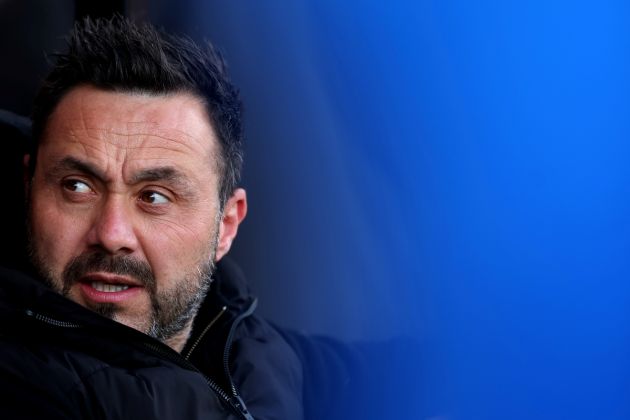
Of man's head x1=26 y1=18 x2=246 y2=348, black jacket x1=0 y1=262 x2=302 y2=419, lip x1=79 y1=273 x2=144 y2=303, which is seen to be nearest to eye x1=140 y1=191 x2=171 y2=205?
man's head x1=26 y1=18 x2=246 y2=348

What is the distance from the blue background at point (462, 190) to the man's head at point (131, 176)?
17 centimetres

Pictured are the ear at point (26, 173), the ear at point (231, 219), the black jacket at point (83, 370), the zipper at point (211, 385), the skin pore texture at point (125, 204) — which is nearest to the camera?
the black jacket at point (83, 370)

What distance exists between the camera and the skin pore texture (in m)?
1.47

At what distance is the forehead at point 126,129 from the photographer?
59.2 inches

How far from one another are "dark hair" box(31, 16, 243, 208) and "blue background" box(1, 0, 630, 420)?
0.41 feet

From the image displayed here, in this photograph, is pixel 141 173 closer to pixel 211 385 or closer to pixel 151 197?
pixel 151 197

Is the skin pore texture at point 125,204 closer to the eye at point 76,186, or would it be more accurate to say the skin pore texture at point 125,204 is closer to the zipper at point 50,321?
the eye at point 76,186

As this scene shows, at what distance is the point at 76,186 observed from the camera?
150 cm

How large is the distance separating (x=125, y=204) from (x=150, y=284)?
0.43ft

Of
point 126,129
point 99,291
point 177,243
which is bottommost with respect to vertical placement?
point 99,291

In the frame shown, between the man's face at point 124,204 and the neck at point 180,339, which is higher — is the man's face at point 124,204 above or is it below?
above

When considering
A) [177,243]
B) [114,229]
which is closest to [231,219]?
[177,243]

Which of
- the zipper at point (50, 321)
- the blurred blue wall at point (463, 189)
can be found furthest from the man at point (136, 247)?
the blurred blue wall at point (463, 189)

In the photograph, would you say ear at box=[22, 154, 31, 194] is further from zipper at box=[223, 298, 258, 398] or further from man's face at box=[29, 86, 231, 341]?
zipper at box=[223, 298, 258, 398]
